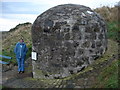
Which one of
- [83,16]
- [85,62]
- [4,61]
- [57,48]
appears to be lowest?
[4,61]

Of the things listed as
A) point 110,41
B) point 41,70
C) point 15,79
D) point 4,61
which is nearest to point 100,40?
point 110,41

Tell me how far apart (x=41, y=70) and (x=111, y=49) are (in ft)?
8.13

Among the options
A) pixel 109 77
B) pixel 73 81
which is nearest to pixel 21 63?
pixel 73 81

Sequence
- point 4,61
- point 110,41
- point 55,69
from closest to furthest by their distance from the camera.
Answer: point 55,69 → point 110,41 → point 4,61

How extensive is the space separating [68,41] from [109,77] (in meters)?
1.61

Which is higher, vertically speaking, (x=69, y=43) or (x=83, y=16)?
(x=83, y=16)

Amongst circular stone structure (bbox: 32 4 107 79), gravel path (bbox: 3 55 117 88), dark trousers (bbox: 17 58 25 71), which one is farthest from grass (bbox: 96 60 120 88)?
dark trousers (bbox: 17 58 25 71)

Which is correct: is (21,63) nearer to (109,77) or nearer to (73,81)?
(73,81)

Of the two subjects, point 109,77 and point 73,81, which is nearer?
point 109,77

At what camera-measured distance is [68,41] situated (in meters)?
6.09

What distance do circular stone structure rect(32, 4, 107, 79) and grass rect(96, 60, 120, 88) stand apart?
66 centimetres

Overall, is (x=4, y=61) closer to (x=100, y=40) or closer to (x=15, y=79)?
(x=15, y=79)

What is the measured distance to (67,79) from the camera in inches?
231

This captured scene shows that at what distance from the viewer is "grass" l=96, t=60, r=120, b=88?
16.3ft
